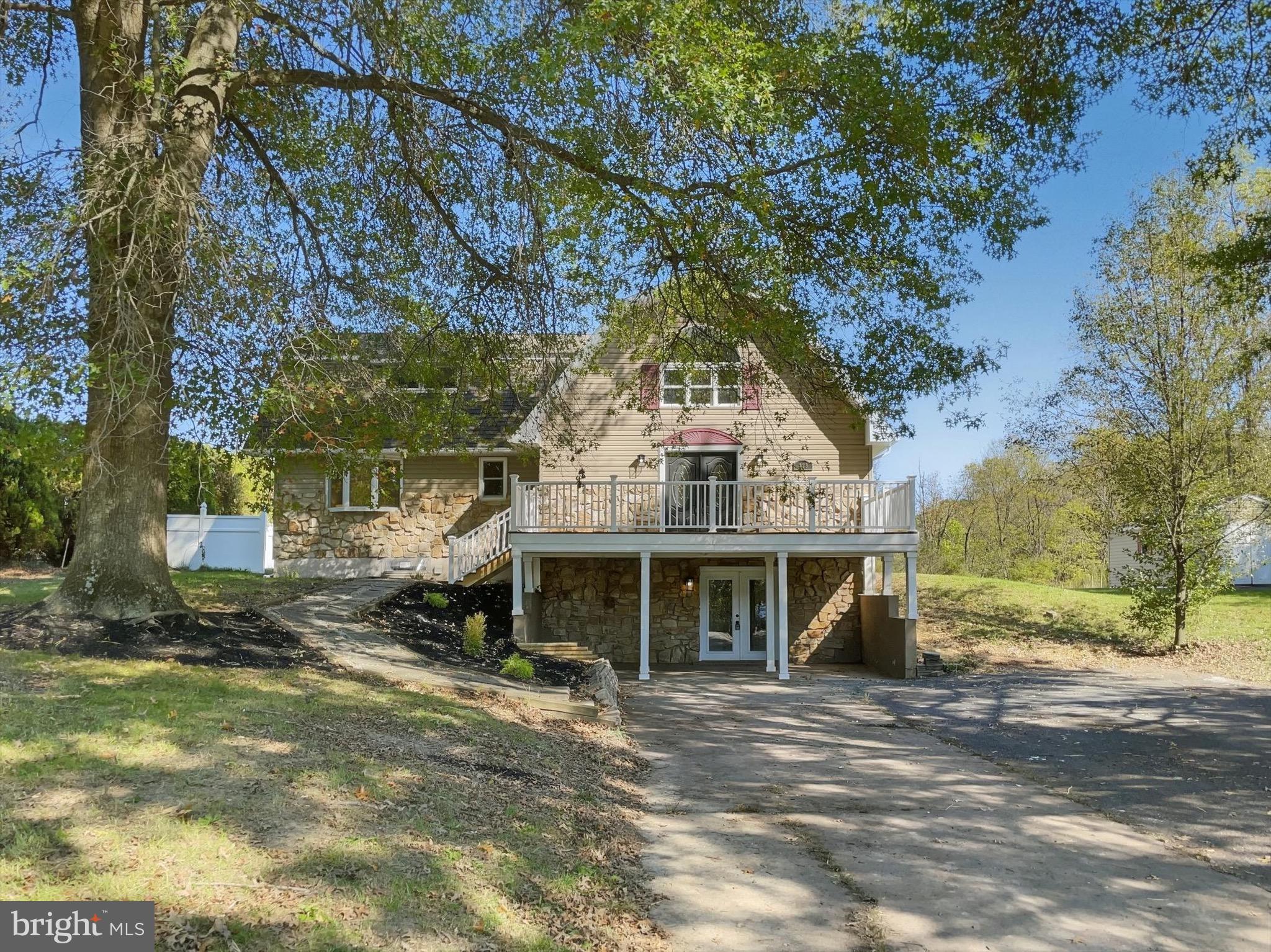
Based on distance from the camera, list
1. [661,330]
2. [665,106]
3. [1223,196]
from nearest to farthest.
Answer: [665,106]
[661,330]
[1223,196]

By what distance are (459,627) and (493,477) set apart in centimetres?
668

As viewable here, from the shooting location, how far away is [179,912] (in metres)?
3.46

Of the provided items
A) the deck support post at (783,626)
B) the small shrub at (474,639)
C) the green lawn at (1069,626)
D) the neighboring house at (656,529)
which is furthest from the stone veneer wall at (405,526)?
the green lawn at (1069,626)

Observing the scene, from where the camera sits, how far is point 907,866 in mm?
5426

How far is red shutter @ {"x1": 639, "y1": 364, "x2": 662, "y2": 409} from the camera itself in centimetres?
1192

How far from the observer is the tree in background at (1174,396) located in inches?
680

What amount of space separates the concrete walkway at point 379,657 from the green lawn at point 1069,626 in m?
10.5

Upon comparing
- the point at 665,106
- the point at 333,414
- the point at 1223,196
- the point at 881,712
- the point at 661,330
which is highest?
the point at 1223,196

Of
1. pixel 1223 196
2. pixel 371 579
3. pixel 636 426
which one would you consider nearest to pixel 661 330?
pixel 636 426

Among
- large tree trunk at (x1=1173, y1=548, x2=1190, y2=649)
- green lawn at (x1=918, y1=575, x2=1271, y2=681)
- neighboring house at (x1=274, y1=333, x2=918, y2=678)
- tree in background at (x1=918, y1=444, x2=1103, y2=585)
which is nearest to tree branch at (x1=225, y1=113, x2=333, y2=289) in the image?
neighboring house at (x1=274, y1=333, x2=918, y2=678)

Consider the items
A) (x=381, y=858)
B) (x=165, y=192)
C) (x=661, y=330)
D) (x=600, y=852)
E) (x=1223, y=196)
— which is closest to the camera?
(x=381, y=858)

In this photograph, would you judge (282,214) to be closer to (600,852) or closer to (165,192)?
(165,192)

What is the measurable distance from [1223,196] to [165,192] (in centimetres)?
1894

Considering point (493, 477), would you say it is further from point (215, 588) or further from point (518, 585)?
point (215, 588)
